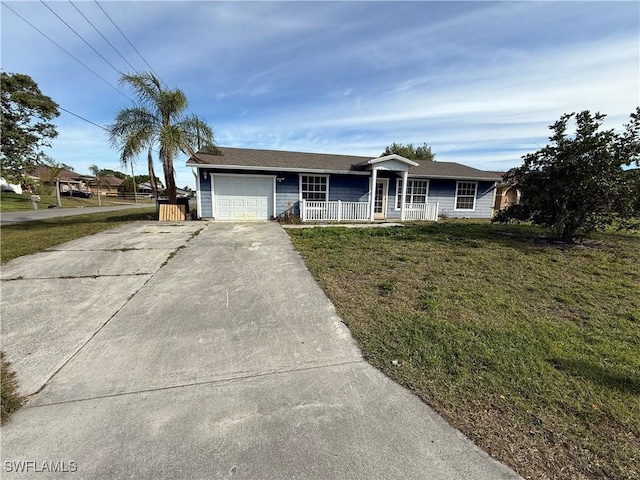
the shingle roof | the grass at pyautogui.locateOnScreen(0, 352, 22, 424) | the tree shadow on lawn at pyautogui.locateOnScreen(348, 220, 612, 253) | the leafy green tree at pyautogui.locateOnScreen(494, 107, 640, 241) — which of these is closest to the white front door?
the shingle roof

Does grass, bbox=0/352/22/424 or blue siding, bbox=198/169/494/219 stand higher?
blue siding, bbox=198/169/494/219

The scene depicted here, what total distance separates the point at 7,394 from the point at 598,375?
16.2 feet

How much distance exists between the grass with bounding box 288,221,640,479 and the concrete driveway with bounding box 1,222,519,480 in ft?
0.93

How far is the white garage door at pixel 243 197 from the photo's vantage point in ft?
42.1

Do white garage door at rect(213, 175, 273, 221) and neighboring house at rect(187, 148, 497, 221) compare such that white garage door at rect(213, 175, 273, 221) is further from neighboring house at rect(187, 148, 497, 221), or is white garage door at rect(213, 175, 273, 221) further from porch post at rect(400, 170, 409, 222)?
porch post at rect(400, 170, 409, 222)

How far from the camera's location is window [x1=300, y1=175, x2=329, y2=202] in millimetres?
13641

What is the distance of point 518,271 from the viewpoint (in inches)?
217

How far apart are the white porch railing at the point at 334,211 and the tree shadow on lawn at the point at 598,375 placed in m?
10.8

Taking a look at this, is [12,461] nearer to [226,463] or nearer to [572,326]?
[226,463]

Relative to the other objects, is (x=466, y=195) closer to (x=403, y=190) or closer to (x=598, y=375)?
(x=403, y=190)

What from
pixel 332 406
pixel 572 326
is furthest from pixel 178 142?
pixel 572 326

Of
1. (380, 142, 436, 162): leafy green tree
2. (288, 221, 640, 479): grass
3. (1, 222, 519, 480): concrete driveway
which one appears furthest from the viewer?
(380, 142, 436, 162): leafy green tree

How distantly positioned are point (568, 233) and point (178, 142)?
13.2m

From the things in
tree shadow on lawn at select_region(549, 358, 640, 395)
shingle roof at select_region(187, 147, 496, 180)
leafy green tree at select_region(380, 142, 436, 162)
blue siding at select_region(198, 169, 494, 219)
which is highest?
leafy green tree at select_region(380, 142, 436, 162)
